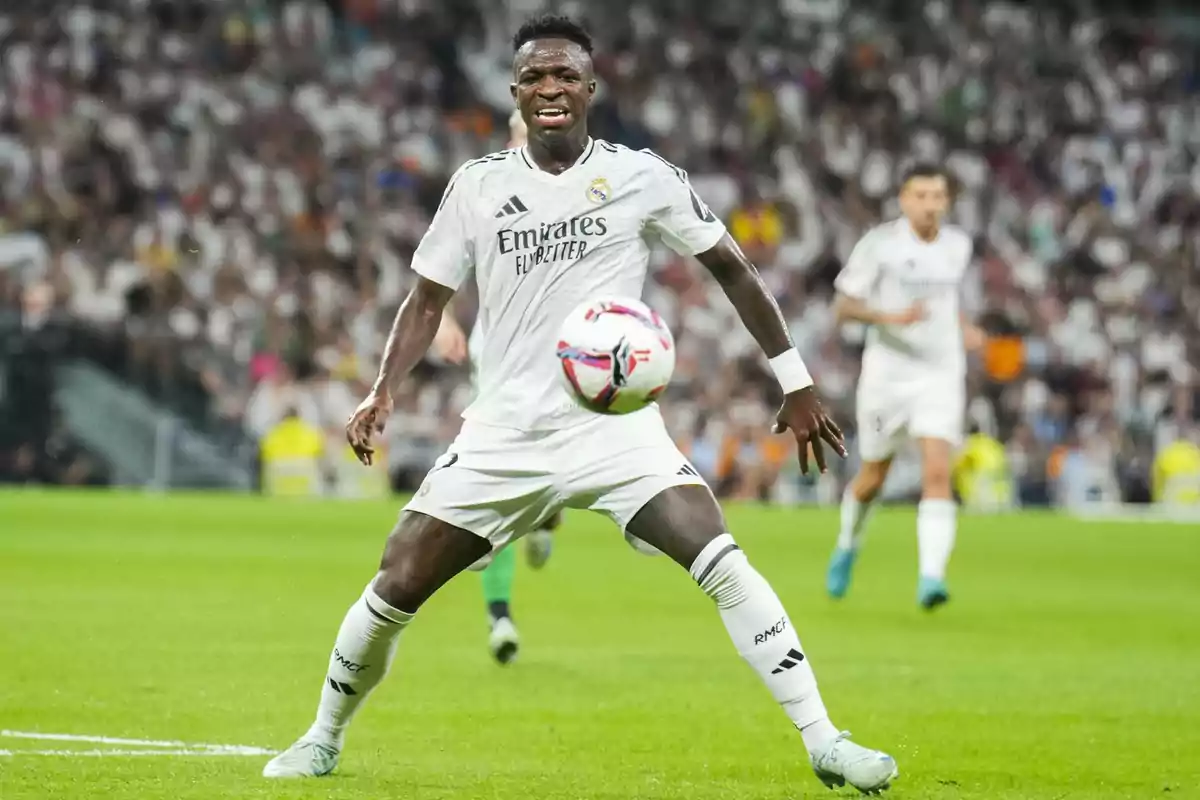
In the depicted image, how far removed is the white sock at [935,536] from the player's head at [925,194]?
86.4 inches

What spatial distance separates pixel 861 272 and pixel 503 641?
16.2 ft

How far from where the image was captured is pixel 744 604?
6703 millimetres

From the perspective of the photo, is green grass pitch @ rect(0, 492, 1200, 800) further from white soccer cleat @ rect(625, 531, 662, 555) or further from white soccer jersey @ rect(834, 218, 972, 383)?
white soccer jersey @ rect(834, 218, 972, 383)

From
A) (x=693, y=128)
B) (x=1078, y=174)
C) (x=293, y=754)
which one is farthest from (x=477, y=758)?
(x=1078, y=174)

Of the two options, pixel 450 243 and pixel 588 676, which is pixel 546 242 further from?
pixel 588 676

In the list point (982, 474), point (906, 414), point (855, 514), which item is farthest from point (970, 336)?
point (982, 474)

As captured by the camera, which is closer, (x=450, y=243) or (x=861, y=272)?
(x=450, y=243)

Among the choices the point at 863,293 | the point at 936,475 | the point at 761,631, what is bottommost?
the point at 936,475

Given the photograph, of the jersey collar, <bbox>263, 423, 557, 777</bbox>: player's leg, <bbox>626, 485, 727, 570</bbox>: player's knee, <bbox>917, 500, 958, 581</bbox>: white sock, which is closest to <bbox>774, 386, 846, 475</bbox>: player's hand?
<bbox>626, 485, 727, 570</bbox>: player's knee

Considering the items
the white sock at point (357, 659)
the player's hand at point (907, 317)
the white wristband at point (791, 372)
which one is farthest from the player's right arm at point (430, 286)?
the player's hand at point (907, 317)

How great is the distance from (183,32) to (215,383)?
6928 millimetres

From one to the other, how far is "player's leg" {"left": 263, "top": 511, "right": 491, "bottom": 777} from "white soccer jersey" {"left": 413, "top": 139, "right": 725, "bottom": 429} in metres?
0.46

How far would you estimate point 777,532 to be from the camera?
2197 cm

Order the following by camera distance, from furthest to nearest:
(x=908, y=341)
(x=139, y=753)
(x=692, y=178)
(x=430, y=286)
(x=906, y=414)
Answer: (x=692, y=178) → (x=908, y=341) → (x=906, y=414) → (x=139, y=753) → (x=430, y=286)
